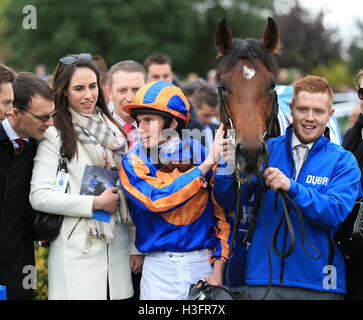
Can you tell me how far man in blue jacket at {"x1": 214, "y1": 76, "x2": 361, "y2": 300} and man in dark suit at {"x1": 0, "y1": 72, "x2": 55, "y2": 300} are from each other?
4.24 ft

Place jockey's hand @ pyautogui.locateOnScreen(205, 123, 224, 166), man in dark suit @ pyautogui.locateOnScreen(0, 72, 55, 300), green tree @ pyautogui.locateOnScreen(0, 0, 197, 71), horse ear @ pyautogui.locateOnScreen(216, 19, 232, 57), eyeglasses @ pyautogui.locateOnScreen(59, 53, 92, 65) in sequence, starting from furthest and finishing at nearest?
green tree @ pyautogui.locateOnScreen(0, 0, 197, 71) < eyeglasses @ pyautogui.locateOnScreen(59, 53, 92, 65) < man in dark suit @ pyautogui.locateOnScreen(0, 72, 55, 300) < horse ear @ pyautogui.locateOnScreen(216, 19, 232, 57) < jockey's hand @ pyautogui.locateOnScreen(205, 123, 224, 166)

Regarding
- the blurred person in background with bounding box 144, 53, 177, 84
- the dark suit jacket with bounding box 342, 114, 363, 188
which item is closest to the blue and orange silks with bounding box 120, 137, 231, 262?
the dark suit jacket with bounding box 342, 114, 363, 188

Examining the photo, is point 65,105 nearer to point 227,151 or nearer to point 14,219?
point 14,219

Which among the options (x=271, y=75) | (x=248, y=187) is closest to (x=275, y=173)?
(x=248, y=187)

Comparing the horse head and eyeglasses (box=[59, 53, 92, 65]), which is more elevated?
eyeglasses (box=[59, 53, 92, 65])

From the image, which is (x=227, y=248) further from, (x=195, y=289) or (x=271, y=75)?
(x=271, y=75)

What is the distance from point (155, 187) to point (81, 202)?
50 centimetres

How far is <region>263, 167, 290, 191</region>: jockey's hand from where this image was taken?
243cm

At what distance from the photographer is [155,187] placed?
2717 mm

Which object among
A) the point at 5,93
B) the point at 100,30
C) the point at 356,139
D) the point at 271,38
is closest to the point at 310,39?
the point at 100,30

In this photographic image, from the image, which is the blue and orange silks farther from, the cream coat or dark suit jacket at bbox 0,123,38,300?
dark suit jacket at bbox 0,123,38,300

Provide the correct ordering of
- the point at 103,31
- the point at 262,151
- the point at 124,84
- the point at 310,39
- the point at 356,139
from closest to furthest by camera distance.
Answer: the point at 262,151
the point at 356,139
the point at 124,84
the point at 310,39
the point at 103,31

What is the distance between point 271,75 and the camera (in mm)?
2592

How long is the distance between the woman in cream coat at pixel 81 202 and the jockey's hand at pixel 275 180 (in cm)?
105
